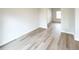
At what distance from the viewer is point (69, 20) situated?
4465mm

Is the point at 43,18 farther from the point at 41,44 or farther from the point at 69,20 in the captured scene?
the point at 41,44

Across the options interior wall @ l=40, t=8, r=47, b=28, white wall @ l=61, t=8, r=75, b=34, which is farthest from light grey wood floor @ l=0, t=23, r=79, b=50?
interior wall @ l=40, t=8, r=47, b=28

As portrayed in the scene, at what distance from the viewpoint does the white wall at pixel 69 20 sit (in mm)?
4295

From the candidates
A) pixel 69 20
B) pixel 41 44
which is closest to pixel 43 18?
pixel 69 20

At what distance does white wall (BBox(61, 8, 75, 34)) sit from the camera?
429 centimetres

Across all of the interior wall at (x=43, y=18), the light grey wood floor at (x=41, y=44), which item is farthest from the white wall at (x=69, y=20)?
the interior wall at (x=43, y=18)

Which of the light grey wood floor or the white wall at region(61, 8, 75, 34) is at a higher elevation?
the white wall at region(61, 8, 75, 34)

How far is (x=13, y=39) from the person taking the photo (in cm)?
321

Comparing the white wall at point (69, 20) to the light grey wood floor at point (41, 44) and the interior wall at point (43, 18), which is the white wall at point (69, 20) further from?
the interior wall at point (43, 18)

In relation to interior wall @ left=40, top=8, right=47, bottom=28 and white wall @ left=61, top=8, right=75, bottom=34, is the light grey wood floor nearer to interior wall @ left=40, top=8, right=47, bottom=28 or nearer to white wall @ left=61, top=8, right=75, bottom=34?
white wall @ left=61, top=8, right=75, bottom=34
